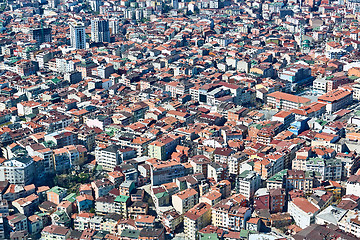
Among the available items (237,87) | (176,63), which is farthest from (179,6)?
(237,87)

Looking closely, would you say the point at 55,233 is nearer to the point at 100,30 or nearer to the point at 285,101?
the point at 285,101

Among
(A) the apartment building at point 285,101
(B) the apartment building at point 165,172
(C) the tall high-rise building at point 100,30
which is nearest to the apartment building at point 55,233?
(B) the apartment building at point 165,172

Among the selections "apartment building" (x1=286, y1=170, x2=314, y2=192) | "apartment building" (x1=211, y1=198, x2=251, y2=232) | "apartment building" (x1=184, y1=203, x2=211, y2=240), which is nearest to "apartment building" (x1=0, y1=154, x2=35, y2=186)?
"apartment building" (x1=184, y1=203, x2=211, y2=240)

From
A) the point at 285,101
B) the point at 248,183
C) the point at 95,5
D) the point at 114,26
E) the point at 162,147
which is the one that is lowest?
the point at 248,183

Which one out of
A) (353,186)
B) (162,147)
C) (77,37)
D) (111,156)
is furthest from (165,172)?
(77,37)

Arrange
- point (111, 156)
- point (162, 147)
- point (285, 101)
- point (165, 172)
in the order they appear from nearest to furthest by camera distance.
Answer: point (165, 172), point (111, 156), point (162, 147), point (285, 101)
